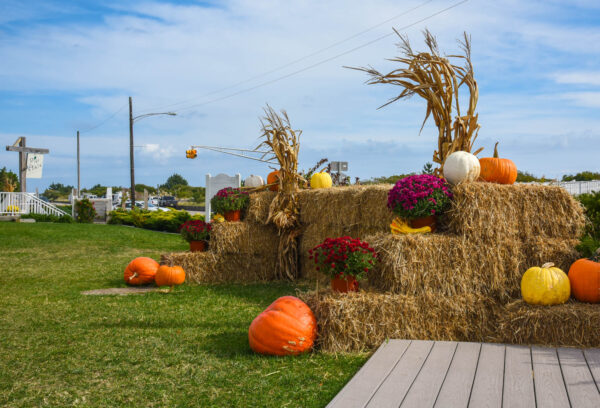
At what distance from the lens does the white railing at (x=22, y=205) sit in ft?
66.5

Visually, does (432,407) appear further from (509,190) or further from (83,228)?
(83,228)

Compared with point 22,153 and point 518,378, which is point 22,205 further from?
point 518,378

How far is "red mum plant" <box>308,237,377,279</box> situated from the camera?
4754 millimetres

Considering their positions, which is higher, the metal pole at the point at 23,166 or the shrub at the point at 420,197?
the metal pole at the point at 23,166

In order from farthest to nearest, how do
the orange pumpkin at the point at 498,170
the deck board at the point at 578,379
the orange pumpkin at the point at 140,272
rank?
the orange pumpkin at the point at 140,272
the orange pumpkin at the point at 498,170
the deck board at the point at 578,379

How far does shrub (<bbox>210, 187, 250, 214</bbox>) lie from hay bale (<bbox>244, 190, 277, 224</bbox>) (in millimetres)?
141

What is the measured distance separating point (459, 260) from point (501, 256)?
1.78ft

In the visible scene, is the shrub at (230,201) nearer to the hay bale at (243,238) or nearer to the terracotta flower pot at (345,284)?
the hay bale at (243,238)

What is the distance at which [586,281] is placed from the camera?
15.6 feet

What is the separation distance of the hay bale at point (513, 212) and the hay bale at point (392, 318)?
78cm

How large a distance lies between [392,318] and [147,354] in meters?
2.20

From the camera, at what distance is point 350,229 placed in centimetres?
761

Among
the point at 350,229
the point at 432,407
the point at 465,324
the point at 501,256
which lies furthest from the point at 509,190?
the point at 432,407

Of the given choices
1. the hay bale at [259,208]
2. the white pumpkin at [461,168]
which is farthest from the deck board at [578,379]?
the hay bale at [259,208]
